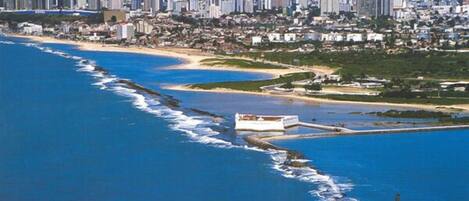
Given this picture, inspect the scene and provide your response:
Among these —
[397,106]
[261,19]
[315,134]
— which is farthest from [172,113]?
[261,19]

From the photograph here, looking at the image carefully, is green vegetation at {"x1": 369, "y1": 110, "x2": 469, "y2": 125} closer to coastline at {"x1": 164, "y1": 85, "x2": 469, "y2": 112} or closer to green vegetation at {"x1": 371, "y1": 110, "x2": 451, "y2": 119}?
green vegetation at {"x1": 371, "y1": 110, "x2": 451, "y2": 119}

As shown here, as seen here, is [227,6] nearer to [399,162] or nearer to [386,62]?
[386,62]

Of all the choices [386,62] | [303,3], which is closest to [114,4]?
[303,3]

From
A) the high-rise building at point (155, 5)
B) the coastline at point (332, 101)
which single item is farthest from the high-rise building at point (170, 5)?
the coastline at point (332, 101)

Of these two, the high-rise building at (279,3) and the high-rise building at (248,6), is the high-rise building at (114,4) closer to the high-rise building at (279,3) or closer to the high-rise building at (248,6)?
the high-rise building at (248,6)

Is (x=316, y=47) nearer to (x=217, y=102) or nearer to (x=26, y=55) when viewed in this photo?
(x=26, y=55)

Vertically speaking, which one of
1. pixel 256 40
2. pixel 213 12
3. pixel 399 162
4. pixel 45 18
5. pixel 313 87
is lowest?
pixel 399 162
